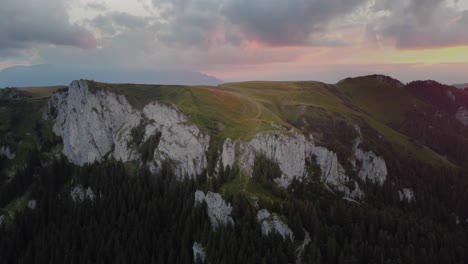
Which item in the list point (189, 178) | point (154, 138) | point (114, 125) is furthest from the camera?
point (114, 125)

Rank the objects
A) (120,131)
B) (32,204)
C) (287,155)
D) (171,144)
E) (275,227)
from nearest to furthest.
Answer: (275,227) < (287,155) < (171,144) < (32,204) < (120,131)

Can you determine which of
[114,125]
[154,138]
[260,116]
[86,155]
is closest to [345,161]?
[260,116]

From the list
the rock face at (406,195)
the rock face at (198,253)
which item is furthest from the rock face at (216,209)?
the rock face at (406,195)

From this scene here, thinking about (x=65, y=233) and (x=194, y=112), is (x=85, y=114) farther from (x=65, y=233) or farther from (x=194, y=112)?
(x=65, y=233)

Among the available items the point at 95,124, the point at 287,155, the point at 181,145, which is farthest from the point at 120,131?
the point at 287,155

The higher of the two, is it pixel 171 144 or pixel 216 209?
pixel 171 144

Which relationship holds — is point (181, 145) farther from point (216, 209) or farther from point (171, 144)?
point (216, 209)

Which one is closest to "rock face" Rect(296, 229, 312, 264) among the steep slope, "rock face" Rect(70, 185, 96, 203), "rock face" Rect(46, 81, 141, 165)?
the steep slope

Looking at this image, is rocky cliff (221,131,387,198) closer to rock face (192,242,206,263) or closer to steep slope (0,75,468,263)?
steep slope (0,75,468,263)

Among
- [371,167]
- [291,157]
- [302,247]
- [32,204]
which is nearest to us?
[302,247]
